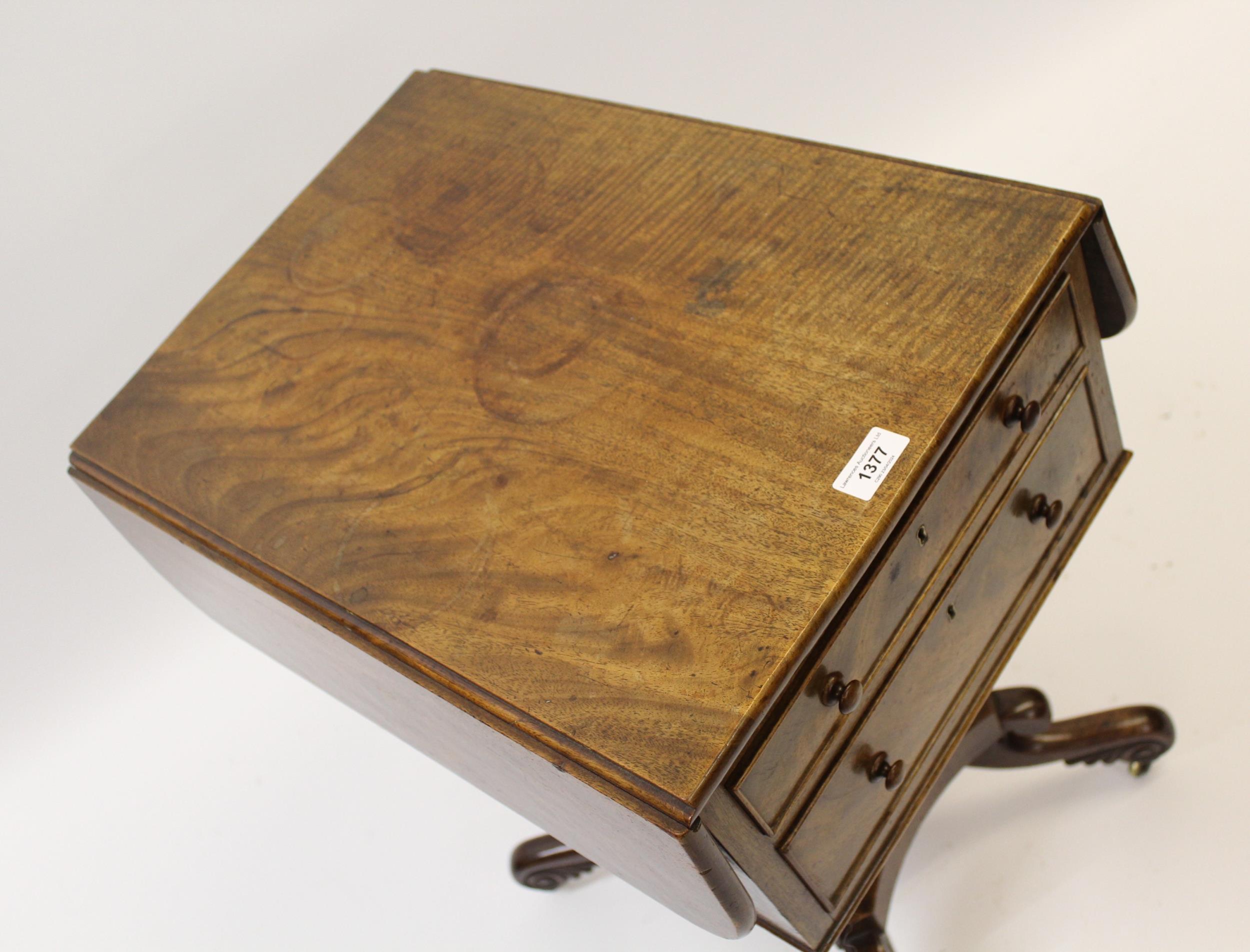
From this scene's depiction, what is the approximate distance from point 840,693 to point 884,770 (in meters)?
0.17

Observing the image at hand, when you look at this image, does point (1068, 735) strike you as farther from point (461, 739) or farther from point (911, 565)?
point (461, 739)

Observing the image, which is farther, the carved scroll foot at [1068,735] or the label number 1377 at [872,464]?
the carved scroll foot at [1068,735]

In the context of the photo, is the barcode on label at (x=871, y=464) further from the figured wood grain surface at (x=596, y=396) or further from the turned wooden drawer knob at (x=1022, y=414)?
the turned wooden drawer knob at (x=1022, y=414)

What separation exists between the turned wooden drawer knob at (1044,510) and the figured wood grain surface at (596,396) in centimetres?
28

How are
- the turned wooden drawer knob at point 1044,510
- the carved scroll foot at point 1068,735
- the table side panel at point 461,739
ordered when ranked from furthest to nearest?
the carved scroll foot at point 1068,735
the turned wooden drawer knob at point 1044,510
the table side panel at point 461,739

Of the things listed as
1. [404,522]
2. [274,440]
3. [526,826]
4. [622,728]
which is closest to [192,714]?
[526,826]

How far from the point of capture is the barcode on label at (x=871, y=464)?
102 centimetres

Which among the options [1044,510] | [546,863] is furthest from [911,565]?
[546,863]

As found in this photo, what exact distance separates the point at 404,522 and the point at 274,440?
217 millimetres

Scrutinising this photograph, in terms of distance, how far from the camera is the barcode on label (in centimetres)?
102

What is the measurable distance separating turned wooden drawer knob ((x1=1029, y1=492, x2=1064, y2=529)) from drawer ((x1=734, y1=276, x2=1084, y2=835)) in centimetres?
7

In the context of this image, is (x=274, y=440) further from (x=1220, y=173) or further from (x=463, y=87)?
(x=1220, y=173)

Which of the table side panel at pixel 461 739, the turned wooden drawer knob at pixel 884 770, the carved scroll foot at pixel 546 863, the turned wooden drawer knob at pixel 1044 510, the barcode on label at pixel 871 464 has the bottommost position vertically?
the carved scroll foot at pixel 546 863

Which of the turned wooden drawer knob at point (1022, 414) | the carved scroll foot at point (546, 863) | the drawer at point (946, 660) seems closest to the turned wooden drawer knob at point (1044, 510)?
the drawer at point (946, 660)
